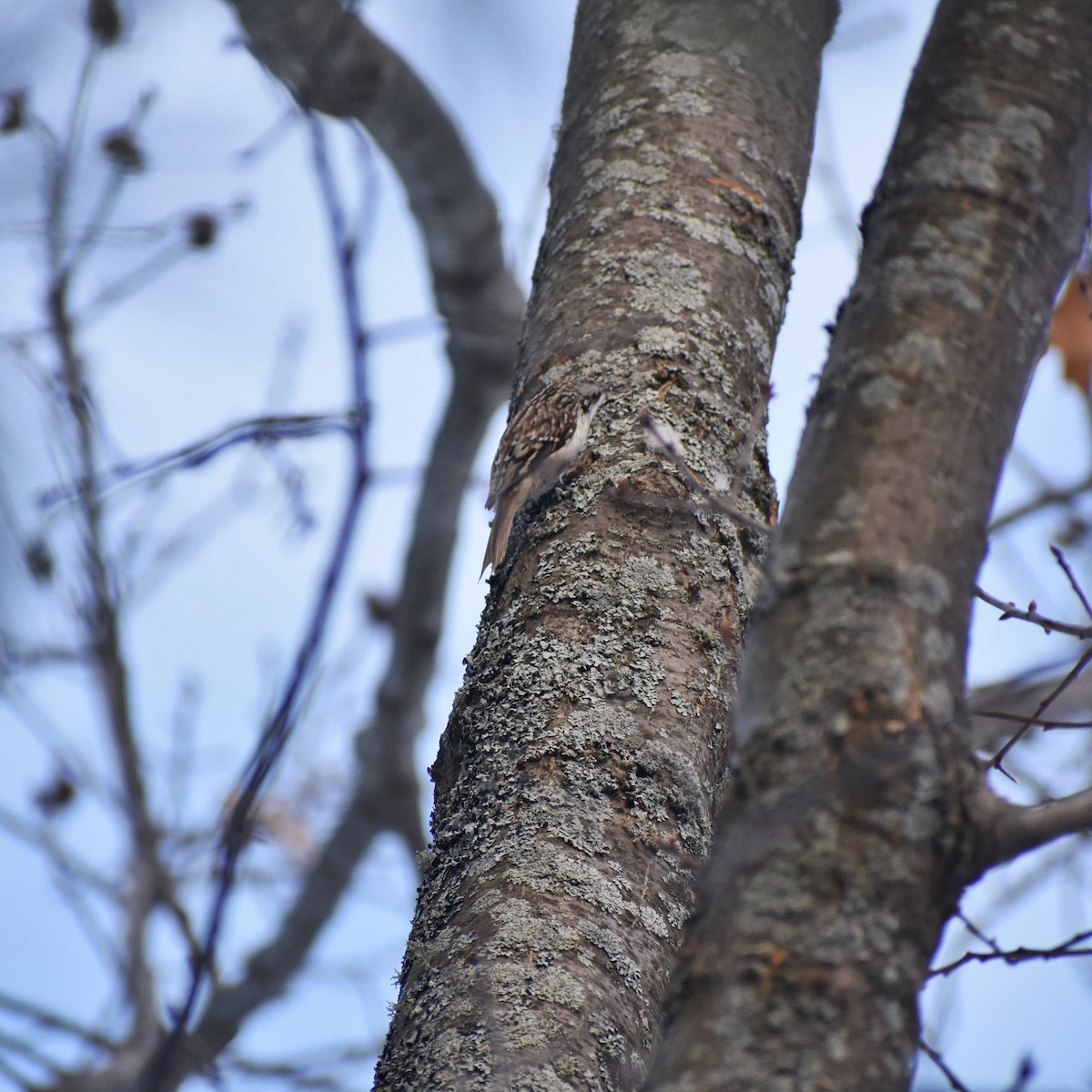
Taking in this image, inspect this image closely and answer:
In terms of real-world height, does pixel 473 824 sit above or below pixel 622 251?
below

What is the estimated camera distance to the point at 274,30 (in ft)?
9.94

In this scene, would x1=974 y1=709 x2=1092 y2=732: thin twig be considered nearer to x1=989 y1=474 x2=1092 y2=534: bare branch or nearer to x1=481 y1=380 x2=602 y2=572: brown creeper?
x1=481 y1=380 x2=602 y2=572: brown creeper

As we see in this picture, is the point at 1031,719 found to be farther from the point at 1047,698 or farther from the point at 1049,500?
the point at 1049,500

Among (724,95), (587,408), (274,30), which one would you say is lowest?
(587,408)

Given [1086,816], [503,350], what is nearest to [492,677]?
[1086,816]

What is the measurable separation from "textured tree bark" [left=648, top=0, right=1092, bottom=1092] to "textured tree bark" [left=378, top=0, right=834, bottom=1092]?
0.47 metres

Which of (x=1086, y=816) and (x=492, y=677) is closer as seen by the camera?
(x=1086, y=816)

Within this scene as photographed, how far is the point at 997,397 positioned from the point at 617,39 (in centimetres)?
186

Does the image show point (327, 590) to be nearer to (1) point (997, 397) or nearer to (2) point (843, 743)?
(2) point (843, 743)

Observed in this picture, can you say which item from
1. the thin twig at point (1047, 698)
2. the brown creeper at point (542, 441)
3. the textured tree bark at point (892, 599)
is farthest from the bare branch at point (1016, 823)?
the brown creeper at point (542, 441)

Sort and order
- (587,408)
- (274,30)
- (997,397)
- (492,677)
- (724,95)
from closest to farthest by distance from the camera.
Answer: (997,397) < (492,677) < (587,408) < (724,95) < (274,30)

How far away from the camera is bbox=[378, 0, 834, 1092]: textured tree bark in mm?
1600

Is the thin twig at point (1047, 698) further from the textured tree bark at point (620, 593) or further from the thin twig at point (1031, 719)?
the textured tree bark at point (620, 593)

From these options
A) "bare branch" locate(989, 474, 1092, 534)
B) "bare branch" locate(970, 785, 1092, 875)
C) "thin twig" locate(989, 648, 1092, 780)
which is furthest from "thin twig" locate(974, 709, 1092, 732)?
"bare branch" locate(989, 474, 1092, 534)
